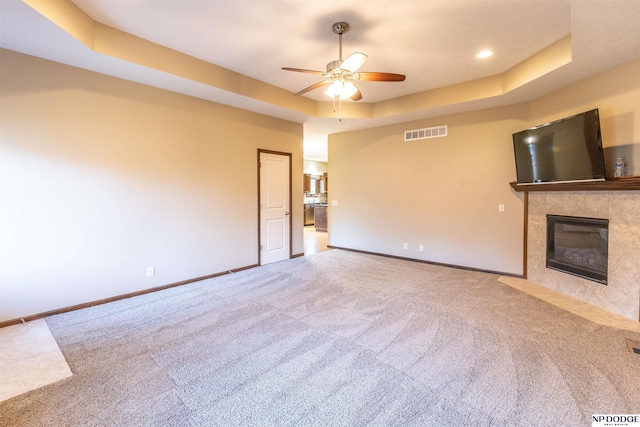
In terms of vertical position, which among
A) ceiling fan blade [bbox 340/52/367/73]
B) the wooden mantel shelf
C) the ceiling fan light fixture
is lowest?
the wooden mantel shelf

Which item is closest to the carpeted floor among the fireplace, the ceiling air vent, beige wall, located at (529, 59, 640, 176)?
the fireplace

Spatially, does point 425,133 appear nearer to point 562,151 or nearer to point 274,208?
point 562,151

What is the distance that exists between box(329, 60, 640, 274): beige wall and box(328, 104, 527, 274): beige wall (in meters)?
0.02

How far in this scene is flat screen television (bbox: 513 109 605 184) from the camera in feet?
10.5

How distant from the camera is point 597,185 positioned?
3.27 meters

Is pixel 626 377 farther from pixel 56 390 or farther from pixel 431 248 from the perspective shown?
pixel 56 390

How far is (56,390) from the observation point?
6.49ft

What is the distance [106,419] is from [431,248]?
16.9ft

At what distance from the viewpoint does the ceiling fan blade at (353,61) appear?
2660 millimetres

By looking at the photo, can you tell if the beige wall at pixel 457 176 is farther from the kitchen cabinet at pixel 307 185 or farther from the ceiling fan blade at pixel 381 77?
the kitchen cabinet at pixel 307 185

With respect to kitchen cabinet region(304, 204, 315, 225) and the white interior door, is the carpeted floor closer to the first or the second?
the white interior door

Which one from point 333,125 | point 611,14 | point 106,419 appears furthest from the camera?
point 333,125

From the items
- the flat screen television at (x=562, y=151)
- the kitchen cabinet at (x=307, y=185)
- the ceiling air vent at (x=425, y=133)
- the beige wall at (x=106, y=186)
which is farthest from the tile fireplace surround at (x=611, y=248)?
the kitchen cabinet at (x=307, y=185)

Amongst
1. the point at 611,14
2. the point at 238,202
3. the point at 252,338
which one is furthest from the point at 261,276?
the point at 611,14
